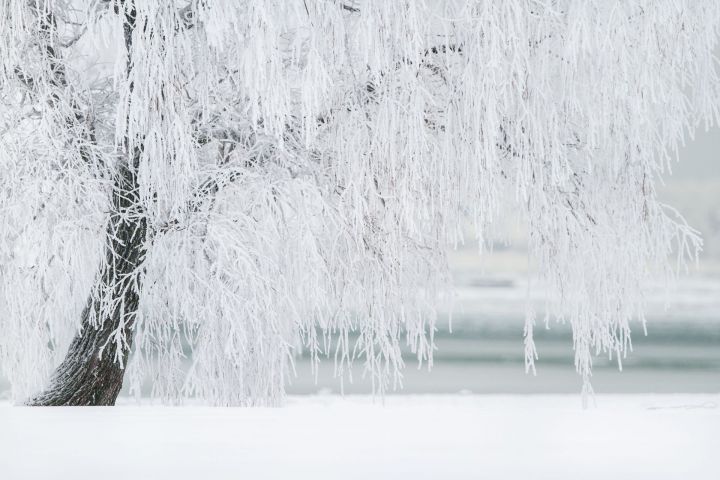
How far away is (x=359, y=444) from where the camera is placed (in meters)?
2.29

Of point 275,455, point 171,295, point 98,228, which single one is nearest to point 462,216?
point 171,295

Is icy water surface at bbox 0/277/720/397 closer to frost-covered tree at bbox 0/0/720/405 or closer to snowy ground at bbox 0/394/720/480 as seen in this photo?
frost-covered tree at bbox 0/0/720/405

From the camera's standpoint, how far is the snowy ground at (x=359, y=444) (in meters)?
2.12

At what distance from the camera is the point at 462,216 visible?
3.92 meters

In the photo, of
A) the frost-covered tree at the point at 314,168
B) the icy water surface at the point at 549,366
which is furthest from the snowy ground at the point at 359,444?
the icy water surface at the point at 549,366

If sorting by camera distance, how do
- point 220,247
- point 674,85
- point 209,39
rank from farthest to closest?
point 674,85, point 220,247, point 209,39

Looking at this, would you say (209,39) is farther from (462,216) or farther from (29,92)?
(462,216)

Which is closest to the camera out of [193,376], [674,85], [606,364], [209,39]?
[209,39]

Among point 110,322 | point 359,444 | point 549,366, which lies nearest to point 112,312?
point 110,322

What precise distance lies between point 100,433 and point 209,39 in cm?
163

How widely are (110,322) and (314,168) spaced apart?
1212 mm

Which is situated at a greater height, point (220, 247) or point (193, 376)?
point (220, 247)

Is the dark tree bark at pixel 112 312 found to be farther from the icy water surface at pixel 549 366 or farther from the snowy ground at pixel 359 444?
the icy water surface at pixel 549 366

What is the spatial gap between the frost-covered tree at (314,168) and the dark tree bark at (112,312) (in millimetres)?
13
